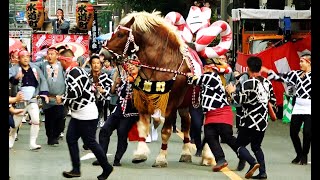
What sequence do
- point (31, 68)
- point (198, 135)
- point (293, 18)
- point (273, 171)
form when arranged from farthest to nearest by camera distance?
point (293, 18), point (31, 68), point (198, 135), point (273, 171)

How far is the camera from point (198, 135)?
13.4 metres

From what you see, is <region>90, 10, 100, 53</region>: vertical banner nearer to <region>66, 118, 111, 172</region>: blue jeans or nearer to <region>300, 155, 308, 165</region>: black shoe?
<region>300, 155, 308, 165</region>: black shoe

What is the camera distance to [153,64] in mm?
12375

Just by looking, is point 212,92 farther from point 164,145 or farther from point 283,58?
point 283,58

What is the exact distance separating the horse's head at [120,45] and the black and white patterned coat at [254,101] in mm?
1904

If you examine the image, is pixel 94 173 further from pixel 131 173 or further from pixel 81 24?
pixel 81 24

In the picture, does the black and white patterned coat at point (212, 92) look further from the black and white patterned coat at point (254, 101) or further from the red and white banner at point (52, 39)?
the red and white banner at point (52, 39)

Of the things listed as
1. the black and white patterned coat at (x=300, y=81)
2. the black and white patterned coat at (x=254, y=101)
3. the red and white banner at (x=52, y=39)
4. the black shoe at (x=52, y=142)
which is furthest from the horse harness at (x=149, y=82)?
the red and white banner at (x=52, y=39)

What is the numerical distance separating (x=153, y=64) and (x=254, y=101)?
1.82 m

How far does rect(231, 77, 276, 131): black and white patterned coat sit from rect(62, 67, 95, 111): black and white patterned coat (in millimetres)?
2050

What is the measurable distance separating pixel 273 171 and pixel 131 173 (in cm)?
210

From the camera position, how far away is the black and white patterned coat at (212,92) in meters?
11.5
